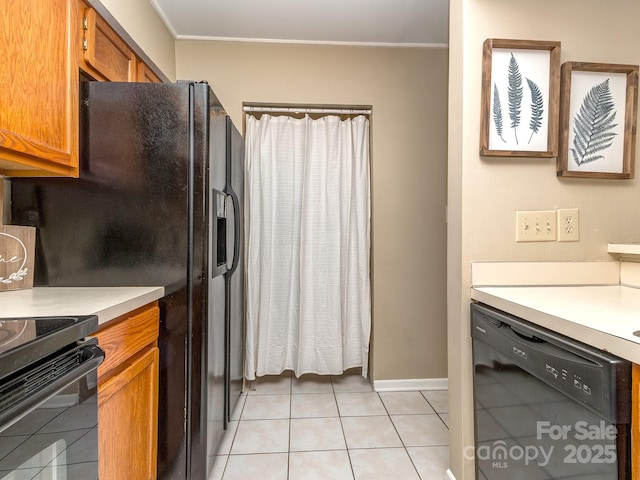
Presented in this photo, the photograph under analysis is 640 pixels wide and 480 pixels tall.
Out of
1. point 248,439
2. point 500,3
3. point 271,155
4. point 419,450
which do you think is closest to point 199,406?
point 248,439

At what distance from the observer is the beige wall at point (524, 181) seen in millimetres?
1456

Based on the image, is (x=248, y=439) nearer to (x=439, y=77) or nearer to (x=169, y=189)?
(x=169, y=189)

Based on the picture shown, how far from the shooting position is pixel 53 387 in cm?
76

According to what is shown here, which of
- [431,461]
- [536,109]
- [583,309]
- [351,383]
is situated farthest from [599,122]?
[351,383]

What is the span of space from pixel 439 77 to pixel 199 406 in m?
2.56

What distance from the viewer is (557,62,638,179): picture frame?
1.45 metres

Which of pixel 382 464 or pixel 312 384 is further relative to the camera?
pixel 312 384

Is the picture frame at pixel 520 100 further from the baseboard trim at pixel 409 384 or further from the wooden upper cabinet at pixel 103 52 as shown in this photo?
the baseboard trim at pixel 409 384

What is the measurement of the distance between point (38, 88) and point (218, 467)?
5.64 ft

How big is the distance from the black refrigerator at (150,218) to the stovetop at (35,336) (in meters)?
0.55

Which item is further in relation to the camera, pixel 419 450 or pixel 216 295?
pixel 419 450

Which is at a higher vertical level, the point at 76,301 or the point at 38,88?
the point at 38,88

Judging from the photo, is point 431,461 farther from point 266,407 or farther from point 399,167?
point 399,167

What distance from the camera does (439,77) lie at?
2637 mm
